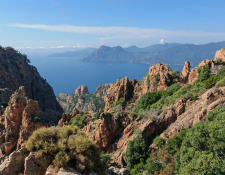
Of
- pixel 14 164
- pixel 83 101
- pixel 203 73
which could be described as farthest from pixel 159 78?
pixel 83 101

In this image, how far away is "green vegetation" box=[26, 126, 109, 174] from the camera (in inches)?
360

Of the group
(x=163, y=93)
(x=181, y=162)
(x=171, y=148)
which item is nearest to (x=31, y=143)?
(x=181, y=162)

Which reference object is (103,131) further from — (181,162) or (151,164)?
(181,162)

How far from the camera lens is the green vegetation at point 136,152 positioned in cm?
1853

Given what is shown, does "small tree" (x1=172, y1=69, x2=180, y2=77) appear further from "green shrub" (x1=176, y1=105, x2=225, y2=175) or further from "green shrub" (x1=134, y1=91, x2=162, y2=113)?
"green shrub" (x1=176, y1=105, x2=225, y2=175)

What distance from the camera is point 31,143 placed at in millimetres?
9750

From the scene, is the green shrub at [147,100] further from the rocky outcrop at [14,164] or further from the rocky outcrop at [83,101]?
the rocky outcrop at [83,101]

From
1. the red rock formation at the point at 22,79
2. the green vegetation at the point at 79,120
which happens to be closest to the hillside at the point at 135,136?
the green vegetation at the point at 79,120

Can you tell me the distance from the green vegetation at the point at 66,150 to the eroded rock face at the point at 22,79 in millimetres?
48911

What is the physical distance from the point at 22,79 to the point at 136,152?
55.5 metres

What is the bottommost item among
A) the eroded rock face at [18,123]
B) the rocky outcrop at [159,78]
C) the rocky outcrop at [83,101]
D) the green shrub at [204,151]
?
the rocky outcrop at [83,101]

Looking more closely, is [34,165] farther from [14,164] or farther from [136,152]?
[136,152]

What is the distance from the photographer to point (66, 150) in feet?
31.5

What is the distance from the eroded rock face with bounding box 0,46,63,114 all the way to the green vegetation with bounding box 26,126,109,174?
48911mm
